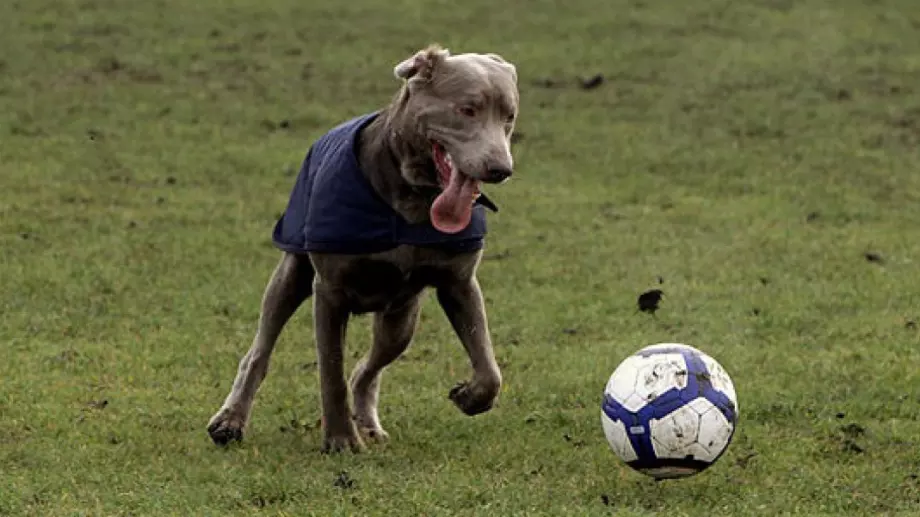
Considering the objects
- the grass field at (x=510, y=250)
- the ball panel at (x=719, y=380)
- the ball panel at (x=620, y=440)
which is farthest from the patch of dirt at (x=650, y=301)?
the ball panel at (x=620, y=440)

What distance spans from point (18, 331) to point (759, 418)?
519cm

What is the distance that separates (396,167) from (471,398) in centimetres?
116

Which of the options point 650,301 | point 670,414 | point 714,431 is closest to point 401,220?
point 670,414

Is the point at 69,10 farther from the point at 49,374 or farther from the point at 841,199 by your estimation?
the point at 49,374

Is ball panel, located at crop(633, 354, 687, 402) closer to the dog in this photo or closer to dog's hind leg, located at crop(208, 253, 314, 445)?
the dog

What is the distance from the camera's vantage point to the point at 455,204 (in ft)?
24.6

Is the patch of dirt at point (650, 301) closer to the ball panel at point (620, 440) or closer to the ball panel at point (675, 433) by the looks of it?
the ball panel at point (620, 440)

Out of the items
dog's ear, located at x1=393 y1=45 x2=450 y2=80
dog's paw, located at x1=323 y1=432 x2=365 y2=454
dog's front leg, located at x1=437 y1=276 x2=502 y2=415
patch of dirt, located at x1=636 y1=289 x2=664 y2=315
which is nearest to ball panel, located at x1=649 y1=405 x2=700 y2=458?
dog's front leg, located at x1=437 y1=276 x2=502 y2=415

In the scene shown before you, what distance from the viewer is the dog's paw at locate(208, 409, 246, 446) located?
845 centimetres

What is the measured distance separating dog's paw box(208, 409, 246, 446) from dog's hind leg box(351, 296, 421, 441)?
0.59 m

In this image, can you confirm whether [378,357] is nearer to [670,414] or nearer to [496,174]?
[496,174]

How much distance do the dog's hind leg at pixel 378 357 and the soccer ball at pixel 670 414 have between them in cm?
161

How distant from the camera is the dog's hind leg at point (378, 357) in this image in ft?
28.5

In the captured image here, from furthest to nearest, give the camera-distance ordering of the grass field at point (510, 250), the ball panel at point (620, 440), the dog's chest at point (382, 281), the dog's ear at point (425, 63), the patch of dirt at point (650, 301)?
the patch of dirt at point (650, 301) → the dog's chest at point (382, 281) → the grass field at point (510, 250) → the dog's ear at point (425, 63) → the ball panel at point (620, 440)
